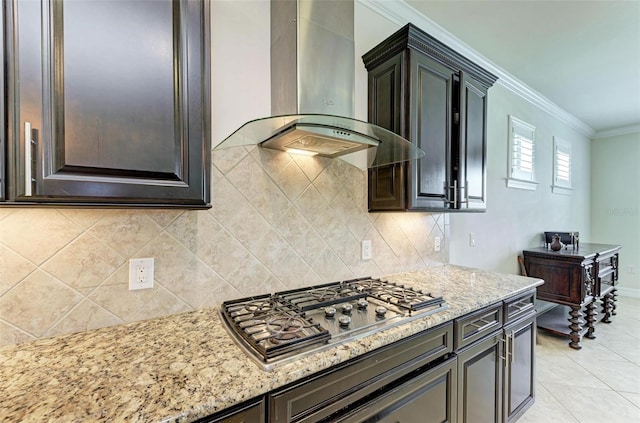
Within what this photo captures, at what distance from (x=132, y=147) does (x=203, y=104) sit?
27 centimetres

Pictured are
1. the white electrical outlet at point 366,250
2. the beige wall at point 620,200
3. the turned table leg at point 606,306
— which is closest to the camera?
the white electrical outlet at point 366,250

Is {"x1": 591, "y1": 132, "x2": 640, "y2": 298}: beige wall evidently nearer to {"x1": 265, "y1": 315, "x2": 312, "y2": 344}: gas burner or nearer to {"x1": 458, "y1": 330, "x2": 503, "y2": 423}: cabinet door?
{"x1": 458, "y1": 330, "x2": 503, "y2": 423}: cabinet door

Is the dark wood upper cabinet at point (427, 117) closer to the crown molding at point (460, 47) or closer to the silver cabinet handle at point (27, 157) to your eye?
the crown molding at point (460, 47)

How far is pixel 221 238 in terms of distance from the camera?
4.54ft

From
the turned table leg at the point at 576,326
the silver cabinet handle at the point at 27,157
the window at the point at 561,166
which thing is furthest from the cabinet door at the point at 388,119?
the window at the point at 561,166

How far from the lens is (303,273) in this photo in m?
1.65

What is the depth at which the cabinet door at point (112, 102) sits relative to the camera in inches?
29.0

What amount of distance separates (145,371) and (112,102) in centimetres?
78

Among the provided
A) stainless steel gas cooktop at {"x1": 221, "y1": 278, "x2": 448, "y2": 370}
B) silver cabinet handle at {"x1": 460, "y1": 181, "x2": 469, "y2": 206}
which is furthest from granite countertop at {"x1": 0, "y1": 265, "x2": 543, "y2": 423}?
silver cabinet handle at {"x1": 460, "y1": 181, "x2": 469, "y2": 206}

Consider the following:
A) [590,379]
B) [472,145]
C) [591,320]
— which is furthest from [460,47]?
[591,320]

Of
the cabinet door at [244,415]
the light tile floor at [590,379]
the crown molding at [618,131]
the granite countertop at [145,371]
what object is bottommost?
the light tile floor at [590,379]

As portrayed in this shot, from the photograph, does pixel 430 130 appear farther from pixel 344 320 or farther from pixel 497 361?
pixel 497 361

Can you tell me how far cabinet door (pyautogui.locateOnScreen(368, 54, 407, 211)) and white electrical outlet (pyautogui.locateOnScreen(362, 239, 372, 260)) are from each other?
0.74ft

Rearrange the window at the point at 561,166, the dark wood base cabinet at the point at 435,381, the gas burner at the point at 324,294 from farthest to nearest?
the window at the point at 561,166 → the gas burner at the point at 324,294 → the dark wood base cabinet at the point at 435,381
